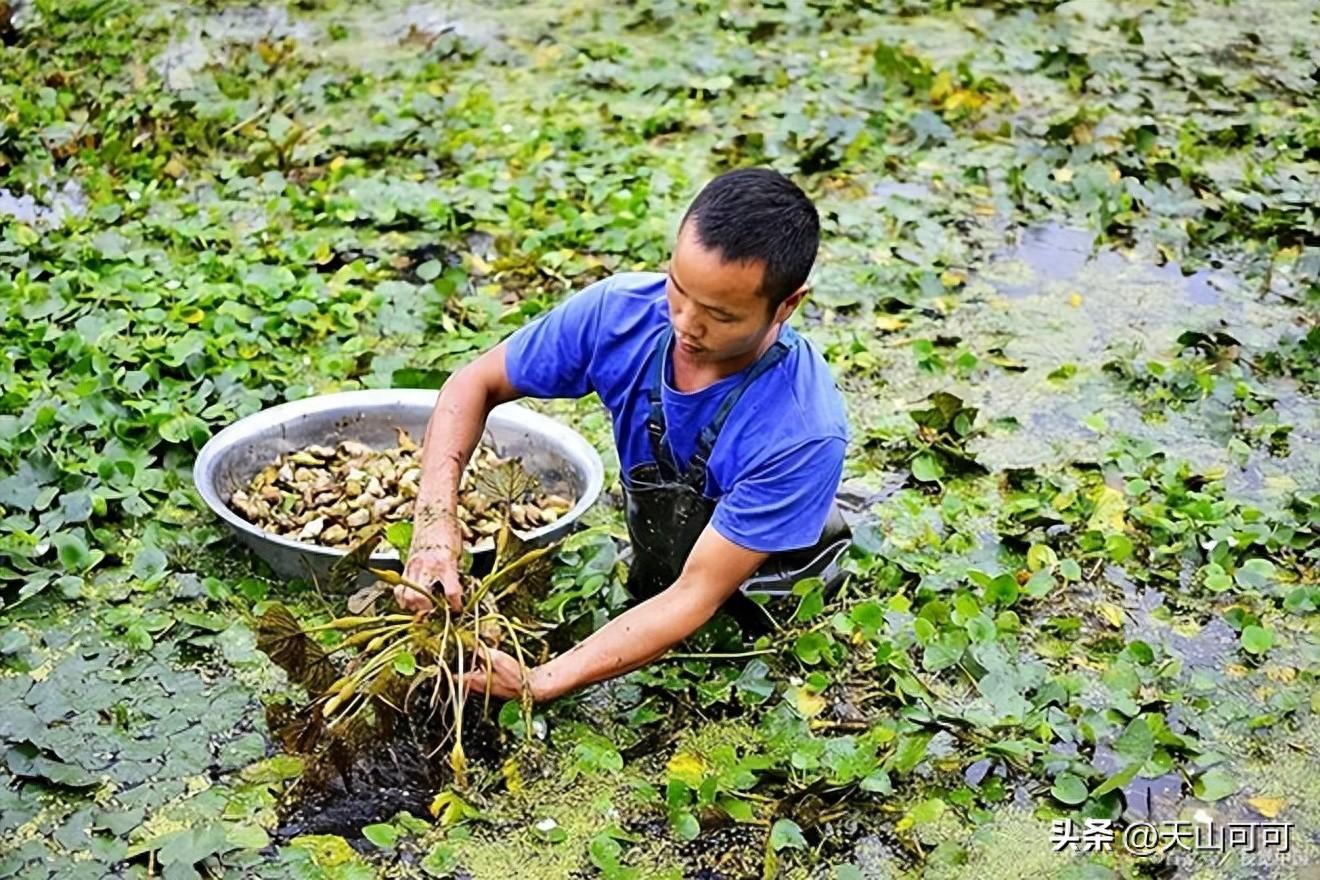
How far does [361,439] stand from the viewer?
340 cm

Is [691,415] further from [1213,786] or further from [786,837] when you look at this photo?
[1213,786]

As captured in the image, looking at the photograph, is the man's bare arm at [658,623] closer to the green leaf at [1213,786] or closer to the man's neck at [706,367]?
the man's neck at [706,367]

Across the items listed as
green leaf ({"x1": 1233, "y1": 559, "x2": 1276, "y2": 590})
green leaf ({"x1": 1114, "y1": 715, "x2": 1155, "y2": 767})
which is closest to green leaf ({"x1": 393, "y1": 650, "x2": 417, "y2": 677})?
green leaf ({"x1": 1114, "y1": 715, "x2": 1155, "y2": 767})

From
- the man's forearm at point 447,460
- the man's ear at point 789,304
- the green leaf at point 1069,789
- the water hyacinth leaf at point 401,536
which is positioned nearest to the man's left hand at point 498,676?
the man's forearm at point 447,460

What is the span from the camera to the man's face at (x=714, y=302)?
240 centimetres

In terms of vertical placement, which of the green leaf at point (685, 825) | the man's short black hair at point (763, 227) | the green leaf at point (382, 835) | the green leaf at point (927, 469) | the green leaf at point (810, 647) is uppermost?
the man's short black hair at point (763, 227)

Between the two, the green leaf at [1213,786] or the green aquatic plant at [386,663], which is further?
the green leaf at [1213,786]

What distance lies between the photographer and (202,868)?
7.99ft

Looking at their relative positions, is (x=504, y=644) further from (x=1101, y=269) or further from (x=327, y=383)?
(x=1101, y=269)

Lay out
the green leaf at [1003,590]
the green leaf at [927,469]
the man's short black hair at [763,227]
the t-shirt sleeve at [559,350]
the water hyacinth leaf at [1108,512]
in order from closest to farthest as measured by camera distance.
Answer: the man's short black hair at [763,227] < the t-shirt sleeve at [559,350] < the green leaf at [1003,590] < the water hyacinth leaf at [1108,512] < the green leaf at [927,469]

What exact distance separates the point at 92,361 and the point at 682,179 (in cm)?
216

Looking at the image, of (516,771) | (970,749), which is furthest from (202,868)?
(970,749)

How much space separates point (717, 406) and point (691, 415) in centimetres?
6

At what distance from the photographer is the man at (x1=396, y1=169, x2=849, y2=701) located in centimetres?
243
